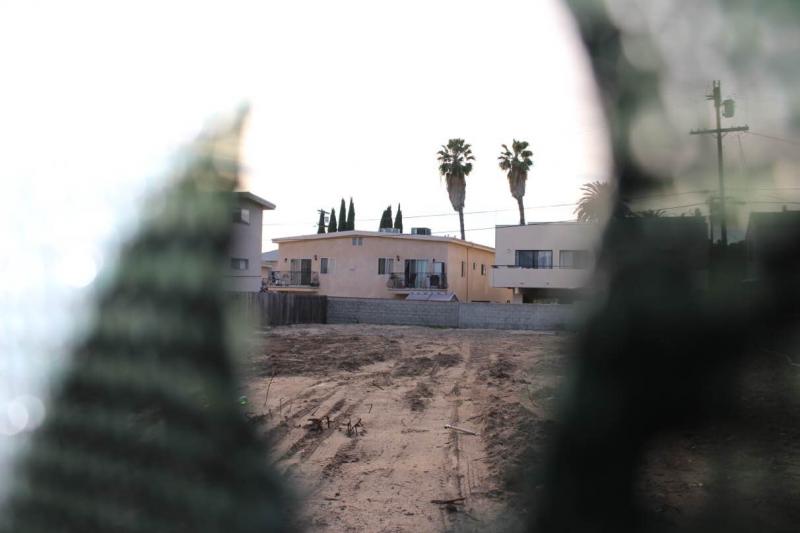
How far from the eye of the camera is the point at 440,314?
33.7m

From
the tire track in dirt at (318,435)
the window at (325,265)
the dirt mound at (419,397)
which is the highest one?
the window at (325,265)

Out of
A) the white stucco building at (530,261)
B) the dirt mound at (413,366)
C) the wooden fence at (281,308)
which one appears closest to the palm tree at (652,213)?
the dirt mound at (413,366)

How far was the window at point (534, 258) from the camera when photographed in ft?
130

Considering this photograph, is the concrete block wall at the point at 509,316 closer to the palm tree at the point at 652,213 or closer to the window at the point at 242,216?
the window at the point at 242,216

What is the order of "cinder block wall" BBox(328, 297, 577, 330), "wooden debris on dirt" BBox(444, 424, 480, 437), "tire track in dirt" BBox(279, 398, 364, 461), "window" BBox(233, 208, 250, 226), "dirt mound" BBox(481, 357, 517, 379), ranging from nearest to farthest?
"tire track in dirt" BBox(279, 398, 364, 461), "wooden debris on dirt" BBox(444, 424, 480, 437), "dirt mound" BBox(481, 357, 517, 379), "window" BBox(233, 208, 250, 226), "cinder block wall" BBox(328, 297, 577, 330)

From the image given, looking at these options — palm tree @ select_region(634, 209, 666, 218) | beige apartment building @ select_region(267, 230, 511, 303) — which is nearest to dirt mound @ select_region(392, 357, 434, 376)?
palm tree @ select_region(634, 209, 666, 218)

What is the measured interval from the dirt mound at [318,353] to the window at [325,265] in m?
21.5

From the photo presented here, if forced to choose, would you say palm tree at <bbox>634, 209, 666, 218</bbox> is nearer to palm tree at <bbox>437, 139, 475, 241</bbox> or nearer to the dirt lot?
the dirt lot

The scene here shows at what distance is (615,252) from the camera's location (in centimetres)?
981

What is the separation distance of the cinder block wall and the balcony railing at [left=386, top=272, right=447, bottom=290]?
9205mm

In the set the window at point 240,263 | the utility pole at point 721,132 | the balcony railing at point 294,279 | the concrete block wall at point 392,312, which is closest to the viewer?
the utility pole at point 721,132

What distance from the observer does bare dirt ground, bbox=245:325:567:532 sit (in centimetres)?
Answer: 516

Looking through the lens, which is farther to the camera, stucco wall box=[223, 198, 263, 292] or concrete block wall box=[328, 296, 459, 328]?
concrete block wall box=[328, 296, 459, 328]

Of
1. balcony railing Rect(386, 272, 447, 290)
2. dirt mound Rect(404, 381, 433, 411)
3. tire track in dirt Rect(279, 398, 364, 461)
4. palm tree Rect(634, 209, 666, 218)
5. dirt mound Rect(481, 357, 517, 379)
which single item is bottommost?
dirt mound Rect(404, 381, 433, 411)
